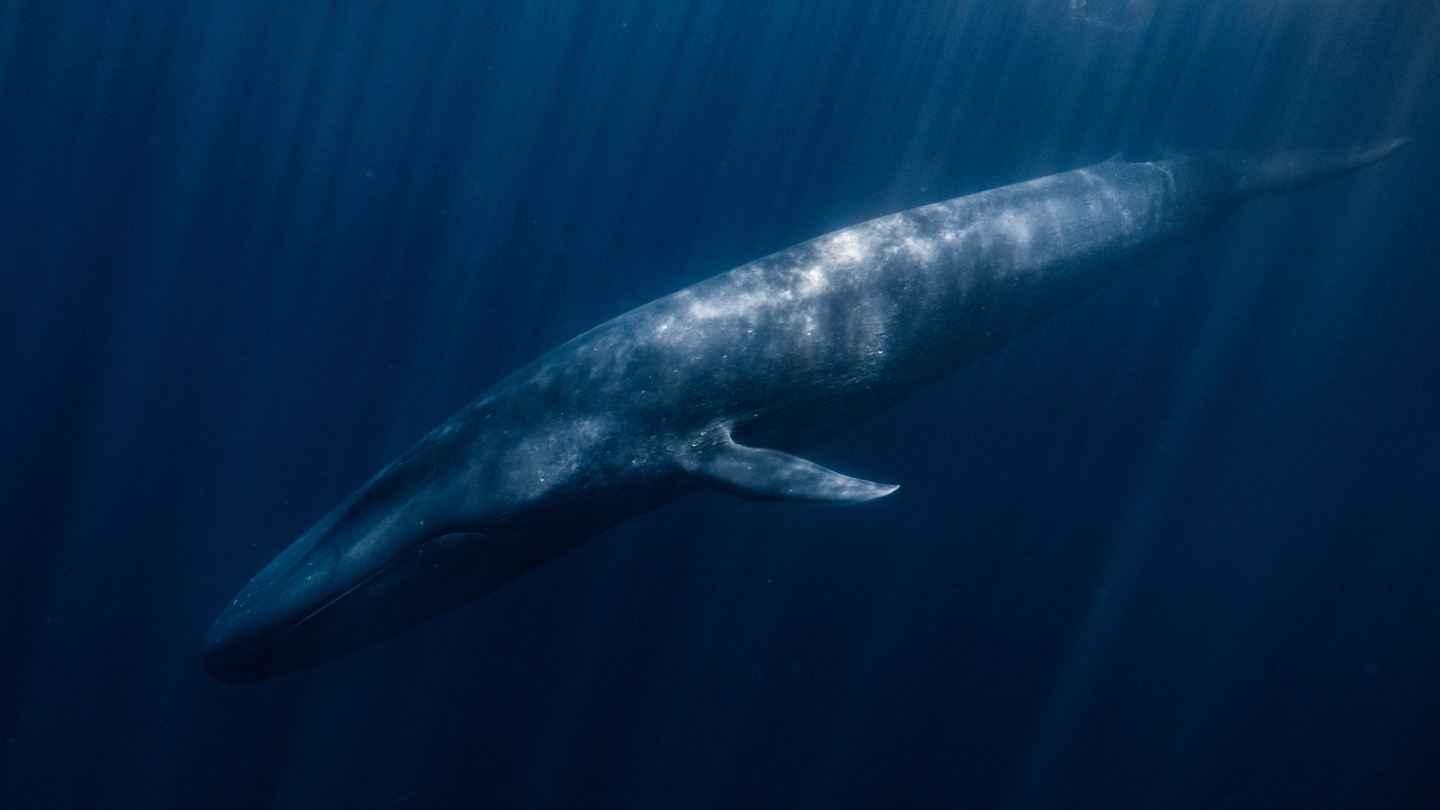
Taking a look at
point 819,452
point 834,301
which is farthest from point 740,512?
point 834,301

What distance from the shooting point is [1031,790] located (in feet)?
37.4

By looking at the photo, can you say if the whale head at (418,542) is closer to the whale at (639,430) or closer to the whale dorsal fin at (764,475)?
the whale at (639,430)

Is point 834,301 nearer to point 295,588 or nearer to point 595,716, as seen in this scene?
point 295,588

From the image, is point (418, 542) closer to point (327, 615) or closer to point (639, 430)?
point (327, 615)

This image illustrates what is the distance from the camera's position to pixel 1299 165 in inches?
438

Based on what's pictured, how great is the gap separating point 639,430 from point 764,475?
1.06 m

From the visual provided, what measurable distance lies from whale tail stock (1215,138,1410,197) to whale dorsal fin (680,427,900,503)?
28.6 ft

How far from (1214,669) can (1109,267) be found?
8591mm

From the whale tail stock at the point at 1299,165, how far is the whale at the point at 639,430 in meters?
5.86

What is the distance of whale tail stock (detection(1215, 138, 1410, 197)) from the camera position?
10.6 m

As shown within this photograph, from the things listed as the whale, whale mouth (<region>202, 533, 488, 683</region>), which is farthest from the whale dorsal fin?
whale mouth (<region>202, 533, 488, 683</region>)

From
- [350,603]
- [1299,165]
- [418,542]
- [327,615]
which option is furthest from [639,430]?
[1299,165]

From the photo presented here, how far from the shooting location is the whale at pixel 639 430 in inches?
224

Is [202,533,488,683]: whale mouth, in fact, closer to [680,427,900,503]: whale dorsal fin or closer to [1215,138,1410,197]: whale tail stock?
[680,427,900,503]: whale dorsal fin
